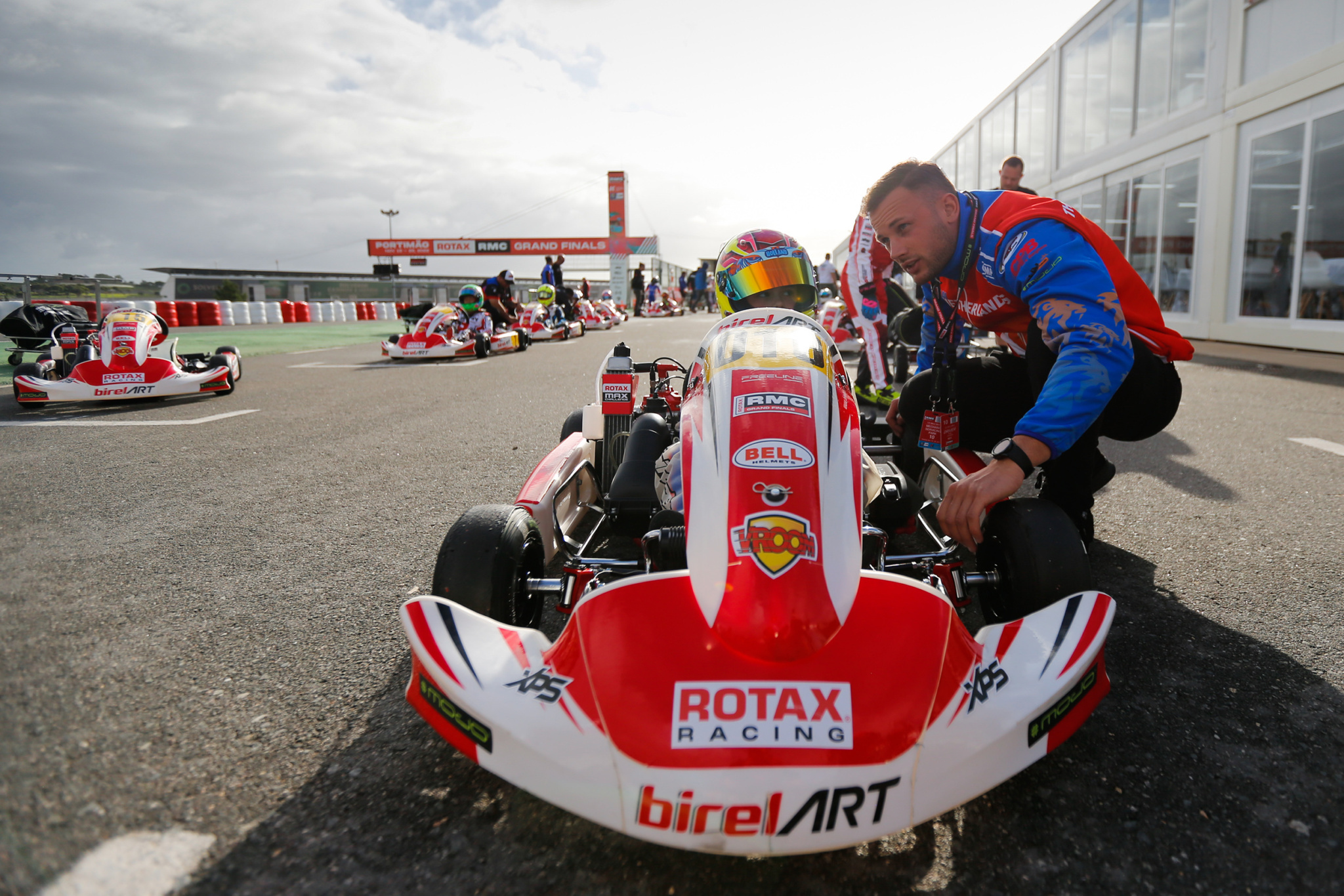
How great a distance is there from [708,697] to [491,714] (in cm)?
35

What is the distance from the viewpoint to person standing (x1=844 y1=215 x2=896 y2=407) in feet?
20.3

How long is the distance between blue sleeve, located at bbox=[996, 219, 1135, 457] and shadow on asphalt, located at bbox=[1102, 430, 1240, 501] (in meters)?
1.92

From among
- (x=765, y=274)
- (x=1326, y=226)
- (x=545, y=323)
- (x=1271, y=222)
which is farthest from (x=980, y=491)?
(x=545, y=323)

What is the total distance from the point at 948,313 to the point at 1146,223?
12.3m

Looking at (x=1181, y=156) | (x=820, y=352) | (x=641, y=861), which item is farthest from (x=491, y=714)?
(x=1181, y=156)

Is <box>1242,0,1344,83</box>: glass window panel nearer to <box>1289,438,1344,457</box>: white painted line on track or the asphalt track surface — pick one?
<box>1289,438,1344,457</box>: white painted line on track

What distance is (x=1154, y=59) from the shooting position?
12211mm

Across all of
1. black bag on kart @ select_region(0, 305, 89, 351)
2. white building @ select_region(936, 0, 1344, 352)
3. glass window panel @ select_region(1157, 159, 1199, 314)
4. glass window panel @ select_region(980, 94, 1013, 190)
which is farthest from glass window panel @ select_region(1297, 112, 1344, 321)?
black bag on kart @ select_region(0, 305, 89, 351)

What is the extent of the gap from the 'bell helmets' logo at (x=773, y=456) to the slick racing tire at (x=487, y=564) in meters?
0.60

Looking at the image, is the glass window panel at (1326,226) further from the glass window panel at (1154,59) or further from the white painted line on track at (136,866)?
the white painted line on track at (136,866)

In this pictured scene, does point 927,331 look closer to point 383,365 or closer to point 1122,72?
point 383,365

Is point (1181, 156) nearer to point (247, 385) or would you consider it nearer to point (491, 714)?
point (247, 385)

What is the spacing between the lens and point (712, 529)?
151 cm

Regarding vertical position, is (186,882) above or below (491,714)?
below
